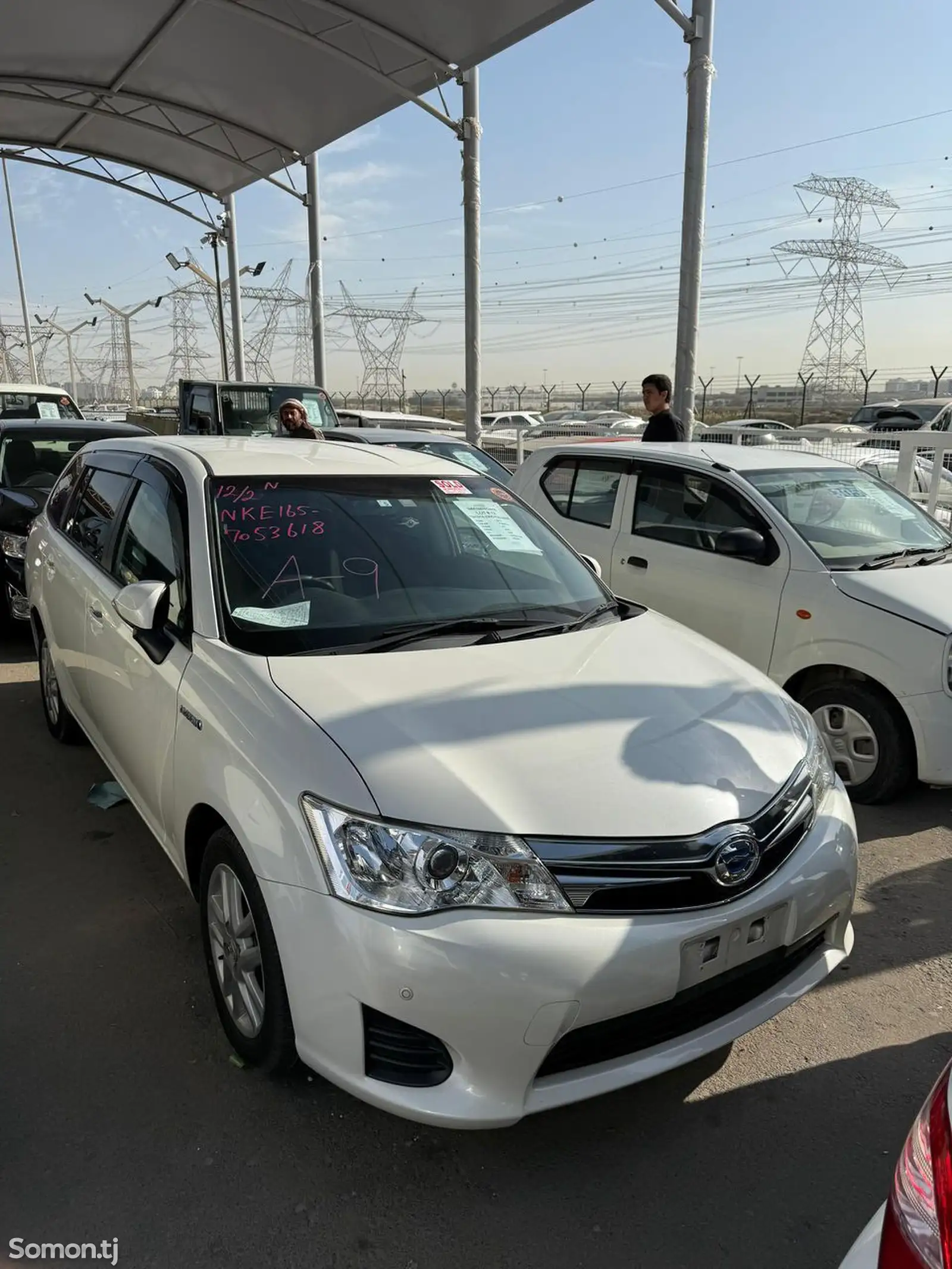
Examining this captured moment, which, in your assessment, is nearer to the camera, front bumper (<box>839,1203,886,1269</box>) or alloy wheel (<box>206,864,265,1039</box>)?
front bumper (<box>839,1203,886,1269</box>)

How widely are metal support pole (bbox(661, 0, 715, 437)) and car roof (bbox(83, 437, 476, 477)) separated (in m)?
5.85

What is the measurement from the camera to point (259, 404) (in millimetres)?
13656

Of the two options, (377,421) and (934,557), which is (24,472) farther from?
(377,421)

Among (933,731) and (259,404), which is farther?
(259,404)

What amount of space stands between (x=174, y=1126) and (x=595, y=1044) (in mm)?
1173

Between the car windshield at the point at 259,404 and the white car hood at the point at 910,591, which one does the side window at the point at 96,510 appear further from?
the car windshield at the point at 259,404

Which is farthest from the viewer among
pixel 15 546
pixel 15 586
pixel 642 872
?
pixel 15 586

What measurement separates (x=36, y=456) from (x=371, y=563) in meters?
5.82

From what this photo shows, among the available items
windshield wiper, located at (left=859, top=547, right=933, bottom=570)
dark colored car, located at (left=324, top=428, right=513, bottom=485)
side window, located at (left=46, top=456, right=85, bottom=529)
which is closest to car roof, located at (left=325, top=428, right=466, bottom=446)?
dark colored car, located at (left=324, top=428, right=513, bottom=485)

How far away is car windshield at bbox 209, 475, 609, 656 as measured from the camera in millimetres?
2877

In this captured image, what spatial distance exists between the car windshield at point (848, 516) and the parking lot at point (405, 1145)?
2.34 metres

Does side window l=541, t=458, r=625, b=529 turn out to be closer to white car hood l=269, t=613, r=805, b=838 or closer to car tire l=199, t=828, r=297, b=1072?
white car hood l=269, t=613, r=805, b=838

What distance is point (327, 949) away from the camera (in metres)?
2.03

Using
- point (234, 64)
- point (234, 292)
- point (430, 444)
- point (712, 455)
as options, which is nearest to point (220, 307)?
point (234, 292)
